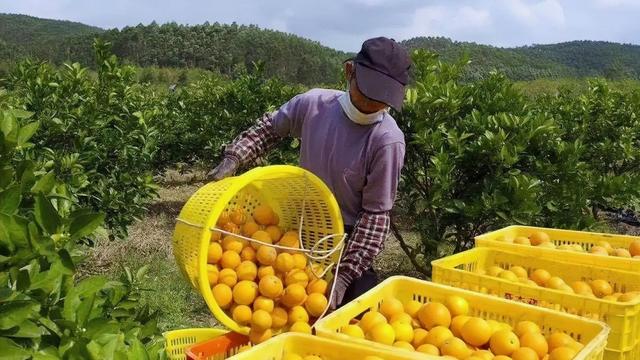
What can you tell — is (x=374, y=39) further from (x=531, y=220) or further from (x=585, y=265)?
(x=531, y=220)

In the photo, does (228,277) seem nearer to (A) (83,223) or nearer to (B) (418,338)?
(B) (418,338)

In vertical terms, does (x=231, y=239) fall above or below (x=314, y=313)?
above

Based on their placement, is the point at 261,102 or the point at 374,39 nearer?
the point at 374,39

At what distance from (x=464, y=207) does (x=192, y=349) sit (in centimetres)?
275

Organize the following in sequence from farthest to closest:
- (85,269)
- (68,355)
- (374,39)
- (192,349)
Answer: (85,269)
(374,39)
(192,349)
(68,355)

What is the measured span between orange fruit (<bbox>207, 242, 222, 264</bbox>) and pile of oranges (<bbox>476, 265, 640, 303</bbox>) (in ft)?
3.72

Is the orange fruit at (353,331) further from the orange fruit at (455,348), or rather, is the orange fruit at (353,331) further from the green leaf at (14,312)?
the green leaf at (14,312)

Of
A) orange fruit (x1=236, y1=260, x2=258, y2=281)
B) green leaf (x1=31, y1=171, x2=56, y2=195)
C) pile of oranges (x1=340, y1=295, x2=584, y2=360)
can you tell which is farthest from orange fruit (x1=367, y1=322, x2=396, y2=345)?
green leaf (x1=31, y1=171, x2=56, y2=195)

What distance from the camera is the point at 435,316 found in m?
2.07

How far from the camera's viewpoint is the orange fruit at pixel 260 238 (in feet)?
7.20

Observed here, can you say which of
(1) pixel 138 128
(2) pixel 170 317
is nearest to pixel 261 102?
(1) pixel 138 128

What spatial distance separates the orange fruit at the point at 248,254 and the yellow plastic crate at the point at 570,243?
1218 millimetres

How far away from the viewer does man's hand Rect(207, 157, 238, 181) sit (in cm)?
244

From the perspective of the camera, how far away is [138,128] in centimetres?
618
